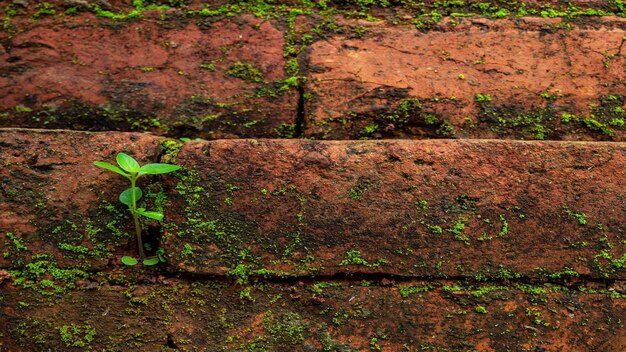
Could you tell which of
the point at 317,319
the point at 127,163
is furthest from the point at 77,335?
the point at 317,319

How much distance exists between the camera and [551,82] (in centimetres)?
130

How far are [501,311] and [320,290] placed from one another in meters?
0.40

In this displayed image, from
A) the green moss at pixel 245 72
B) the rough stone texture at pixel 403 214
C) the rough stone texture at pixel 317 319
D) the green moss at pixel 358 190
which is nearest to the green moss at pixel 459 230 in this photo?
the rough stone texture at pixel 403 214

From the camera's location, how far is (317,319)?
1.15m

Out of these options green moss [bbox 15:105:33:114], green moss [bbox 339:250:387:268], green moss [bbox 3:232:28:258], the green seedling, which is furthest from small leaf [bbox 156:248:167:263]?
green moss [bbox 15:105:33:114]

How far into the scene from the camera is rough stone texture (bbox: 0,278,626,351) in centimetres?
114

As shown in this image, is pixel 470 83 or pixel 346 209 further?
pixel 470 83

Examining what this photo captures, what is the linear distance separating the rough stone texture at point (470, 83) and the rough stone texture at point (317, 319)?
1.30ft

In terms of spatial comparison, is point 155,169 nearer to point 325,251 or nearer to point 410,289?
point 325,251

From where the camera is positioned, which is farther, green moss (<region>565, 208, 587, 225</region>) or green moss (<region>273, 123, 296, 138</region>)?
green moss (<region>273, 123, 296, 138</region>)

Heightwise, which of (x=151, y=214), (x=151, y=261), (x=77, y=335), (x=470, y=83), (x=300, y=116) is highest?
(x=470, y=83)

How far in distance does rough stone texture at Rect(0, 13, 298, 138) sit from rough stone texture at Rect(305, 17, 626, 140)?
0.13 meters

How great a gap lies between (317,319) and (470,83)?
27.2 inches

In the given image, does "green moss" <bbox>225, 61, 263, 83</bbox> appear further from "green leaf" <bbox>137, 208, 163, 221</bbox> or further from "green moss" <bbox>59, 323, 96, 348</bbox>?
"green moss" <bbox>59, 323, 96, 348</bbox>
